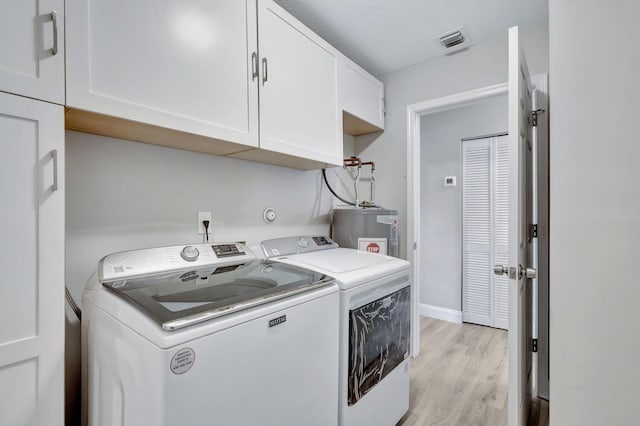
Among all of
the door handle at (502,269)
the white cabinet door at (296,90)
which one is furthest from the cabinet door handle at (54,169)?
the door handle at (502,269)

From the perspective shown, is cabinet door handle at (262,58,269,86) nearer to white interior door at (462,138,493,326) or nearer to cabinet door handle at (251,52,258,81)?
cabinet door handle at (251,52,258,81)

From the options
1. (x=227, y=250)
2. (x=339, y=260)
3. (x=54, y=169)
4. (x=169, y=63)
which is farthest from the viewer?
(x=339, y=260)

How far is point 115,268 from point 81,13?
0.90m

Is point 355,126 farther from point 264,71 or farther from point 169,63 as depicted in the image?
point 169,63

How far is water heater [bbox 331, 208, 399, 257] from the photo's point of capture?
Result: 2.15 metres

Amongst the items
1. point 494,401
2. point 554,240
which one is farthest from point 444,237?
point 554,240

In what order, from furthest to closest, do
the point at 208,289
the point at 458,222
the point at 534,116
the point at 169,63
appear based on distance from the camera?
1. the point at 458,222
2. the point at 534,116
3. the point at 169,63
4. the point at 208,289

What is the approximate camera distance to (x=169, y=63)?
1.17m

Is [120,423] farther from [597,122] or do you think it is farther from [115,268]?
[597,122]

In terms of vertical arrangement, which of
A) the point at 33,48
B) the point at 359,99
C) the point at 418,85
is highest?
the point at 418,85

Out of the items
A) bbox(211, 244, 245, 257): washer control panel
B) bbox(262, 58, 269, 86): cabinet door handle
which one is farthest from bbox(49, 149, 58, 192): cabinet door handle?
bbox(262, 58, 269, 86): cabinet door handle

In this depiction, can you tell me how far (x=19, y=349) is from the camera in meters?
0.82

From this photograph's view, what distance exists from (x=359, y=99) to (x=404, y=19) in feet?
1.96

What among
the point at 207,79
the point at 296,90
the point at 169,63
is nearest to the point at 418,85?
the point at 296,90
